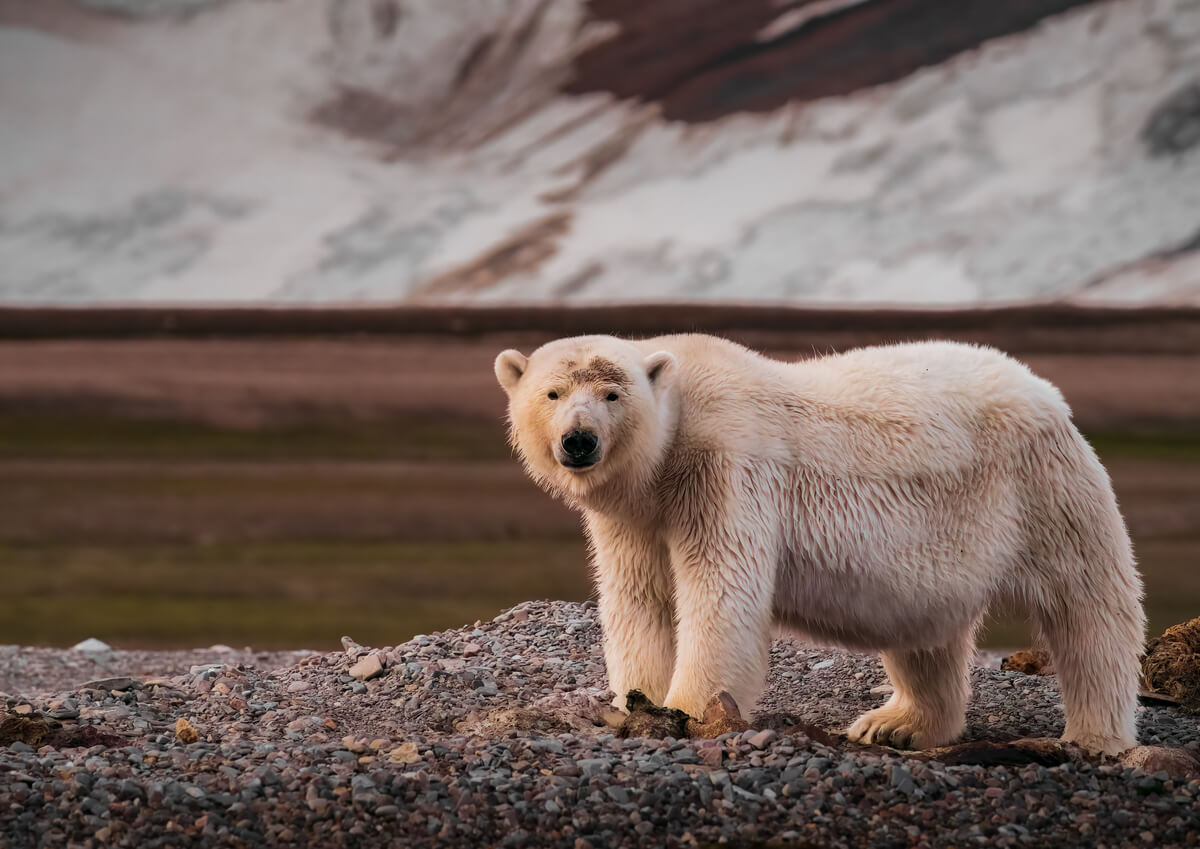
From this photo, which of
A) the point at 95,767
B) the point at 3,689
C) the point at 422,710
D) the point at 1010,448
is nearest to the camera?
the point at 95,767

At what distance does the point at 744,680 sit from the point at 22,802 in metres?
3.03

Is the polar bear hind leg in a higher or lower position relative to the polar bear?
lower

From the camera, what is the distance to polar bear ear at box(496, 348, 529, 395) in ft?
19.4

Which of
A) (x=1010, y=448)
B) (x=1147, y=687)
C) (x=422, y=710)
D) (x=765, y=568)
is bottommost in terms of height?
(x=1147, y=687)

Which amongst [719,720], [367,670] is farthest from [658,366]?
[367,670]

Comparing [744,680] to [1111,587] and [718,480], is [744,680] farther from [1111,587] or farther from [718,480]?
[1111,587]

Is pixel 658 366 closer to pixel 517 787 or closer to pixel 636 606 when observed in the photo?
pixel 636 606

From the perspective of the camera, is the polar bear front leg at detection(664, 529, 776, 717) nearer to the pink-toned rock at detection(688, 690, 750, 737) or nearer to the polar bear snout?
the pink-toned rock at detection(688, 690, 750, 737)

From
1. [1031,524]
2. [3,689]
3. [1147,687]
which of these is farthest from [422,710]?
[1147,687]

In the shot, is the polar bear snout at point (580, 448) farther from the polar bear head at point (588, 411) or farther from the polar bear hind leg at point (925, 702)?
the polar bear hind leg at point (925, 702)

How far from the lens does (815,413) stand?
6.20m

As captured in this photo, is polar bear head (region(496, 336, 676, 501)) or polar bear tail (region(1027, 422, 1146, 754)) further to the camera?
polar bear tail (region(1027, 422, 1146, 754))

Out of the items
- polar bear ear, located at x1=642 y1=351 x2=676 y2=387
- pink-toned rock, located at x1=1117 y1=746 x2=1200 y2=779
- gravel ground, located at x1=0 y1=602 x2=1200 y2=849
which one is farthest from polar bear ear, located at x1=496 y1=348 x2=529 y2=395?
pink-toned rock, located at x1=1117 y1=746 x2=1200 y2=779

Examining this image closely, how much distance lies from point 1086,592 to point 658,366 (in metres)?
2.54
